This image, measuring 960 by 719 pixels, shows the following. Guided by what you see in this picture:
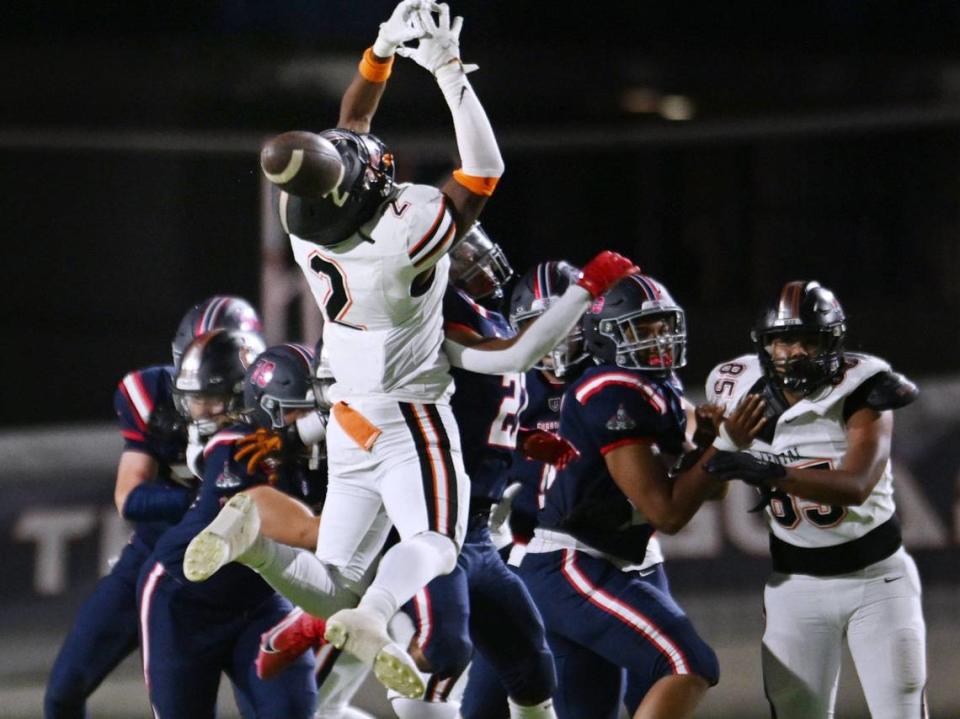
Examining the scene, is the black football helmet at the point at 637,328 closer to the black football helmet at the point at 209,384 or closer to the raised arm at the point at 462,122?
the raised arm at the point at 462,122

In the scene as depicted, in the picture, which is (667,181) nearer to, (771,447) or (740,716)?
(740,716)

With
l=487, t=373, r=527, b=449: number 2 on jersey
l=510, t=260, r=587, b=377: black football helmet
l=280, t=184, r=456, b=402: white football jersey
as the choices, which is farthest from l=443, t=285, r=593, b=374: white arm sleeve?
l=510, t=260, r=587, b=377: black football helmet

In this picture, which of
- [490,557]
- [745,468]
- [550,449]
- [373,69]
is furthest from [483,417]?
[373,69]

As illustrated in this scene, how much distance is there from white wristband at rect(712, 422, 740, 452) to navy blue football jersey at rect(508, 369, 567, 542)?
2.69ft

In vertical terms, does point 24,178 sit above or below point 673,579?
above

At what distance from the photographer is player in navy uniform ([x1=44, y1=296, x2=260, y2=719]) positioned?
13.7 ft

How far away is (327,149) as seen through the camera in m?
3.34

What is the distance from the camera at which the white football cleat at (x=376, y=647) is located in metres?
3.10

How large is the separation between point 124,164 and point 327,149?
6764mm

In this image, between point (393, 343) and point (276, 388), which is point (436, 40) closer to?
point (393, 343)

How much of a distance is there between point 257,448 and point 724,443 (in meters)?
1.11

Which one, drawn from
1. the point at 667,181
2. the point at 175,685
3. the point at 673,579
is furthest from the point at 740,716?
the point at 667,181

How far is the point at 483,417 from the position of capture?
12.8 ft

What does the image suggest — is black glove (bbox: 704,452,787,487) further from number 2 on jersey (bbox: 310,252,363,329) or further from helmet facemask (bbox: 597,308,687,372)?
number 2 on jersey (bbox: 310,252,363,329)
